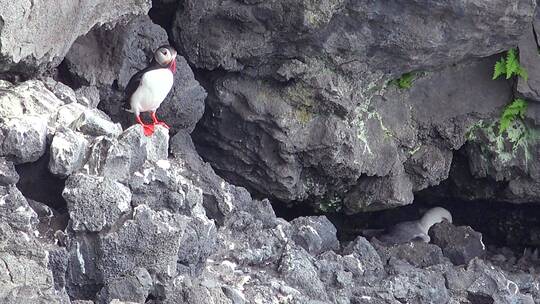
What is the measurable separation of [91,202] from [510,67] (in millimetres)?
5415

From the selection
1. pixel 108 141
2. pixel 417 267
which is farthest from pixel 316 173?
pixel 108 141

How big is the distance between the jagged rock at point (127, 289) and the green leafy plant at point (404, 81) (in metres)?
4.81

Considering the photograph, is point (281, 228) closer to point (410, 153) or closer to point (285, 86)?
point (285, 86)

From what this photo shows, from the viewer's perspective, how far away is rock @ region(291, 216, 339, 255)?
27.2 ft

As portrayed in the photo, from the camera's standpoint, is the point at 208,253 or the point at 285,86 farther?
the point at 285,86

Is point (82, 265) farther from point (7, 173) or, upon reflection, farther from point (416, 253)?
point (416, 253)

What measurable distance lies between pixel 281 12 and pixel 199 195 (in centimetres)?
232

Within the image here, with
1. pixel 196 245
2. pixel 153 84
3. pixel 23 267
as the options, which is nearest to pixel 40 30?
pixel 153 84

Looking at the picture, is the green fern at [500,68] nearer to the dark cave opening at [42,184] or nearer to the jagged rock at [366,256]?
the jagged rock at [366,256]

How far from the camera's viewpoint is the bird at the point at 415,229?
10719mm

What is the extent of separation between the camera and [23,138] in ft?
20.3

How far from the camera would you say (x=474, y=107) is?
10375 mm

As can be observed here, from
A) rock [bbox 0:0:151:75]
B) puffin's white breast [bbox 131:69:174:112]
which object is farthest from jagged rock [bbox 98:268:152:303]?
puffin's white breast [bbox 131:69:174:112]

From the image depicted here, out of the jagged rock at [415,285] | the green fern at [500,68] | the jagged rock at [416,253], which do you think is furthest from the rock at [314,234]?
the green fern at [500,68]
